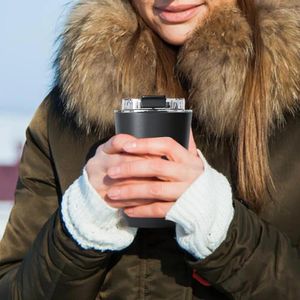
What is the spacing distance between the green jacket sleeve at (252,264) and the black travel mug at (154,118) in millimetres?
201

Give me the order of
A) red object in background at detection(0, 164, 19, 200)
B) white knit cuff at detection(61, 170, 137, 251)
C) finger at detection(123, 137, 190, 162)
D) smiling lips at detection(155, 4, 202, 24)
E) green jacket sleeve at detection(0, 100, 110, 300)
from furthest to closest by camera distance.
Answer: red object in background at detection(0, 164, 19, 200), smiling lips at detection(155, 4, 202, 24), green jacket sleeve at detection(0, 100, 110, 300), white knit cuff at detection(61, 170, 137, 251), finger at detection(123, 137, 190, 162)

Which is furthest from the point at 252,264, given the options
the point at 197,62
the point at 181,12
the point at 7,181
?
the point at 7,181

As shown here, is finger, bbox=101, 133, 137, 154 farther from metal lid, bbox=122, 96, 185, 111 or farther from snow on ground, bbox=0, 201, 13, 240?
snow on ground, bbox=0, 201, 13, 240

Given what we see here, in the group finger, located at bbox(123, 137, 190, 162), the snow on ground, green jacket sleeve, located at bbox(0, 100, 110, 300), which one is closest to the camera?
finger, located at bbox(123, 137, 190, 162)

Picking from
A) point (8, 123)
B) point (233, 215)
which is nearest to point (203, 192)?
point (233, 215)

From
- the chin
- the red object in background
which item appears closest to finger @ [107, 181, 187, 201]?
the chin

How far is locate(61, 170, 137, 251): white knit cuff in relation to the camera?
4.14 feet

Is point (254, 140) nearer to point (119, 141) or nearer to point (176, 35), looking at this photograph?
point (176, 35)

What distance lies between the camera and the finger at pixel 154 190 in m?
1.18

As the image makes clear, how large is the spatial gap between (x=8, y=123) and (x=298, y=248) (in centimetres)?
1039

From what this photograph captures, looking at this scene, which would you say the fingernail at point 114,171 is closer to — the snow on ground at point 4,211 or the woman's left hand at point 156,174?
the woman's left hand at point 156,174

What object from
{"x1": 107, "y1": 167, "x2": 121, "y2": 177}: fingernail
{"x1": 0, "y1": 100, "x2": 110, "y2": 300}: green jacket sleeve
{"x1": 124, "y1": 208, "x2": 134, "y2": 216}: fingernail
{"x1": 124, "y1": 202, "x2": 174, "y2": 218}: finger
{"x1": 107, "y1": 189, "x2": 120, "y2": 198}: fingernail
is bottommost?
{"x1": 0, "y1": 100, "x2": 110, "y2": 300}: green jacket sleeve

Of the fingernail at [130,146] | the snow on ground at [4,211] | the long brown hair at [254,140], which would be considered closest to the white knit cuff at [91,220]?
the fingernail at [130,146]

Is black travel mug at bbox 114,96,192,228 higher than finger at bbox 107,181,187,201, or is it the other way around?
black travel mug at bbox 114,96,192,228
